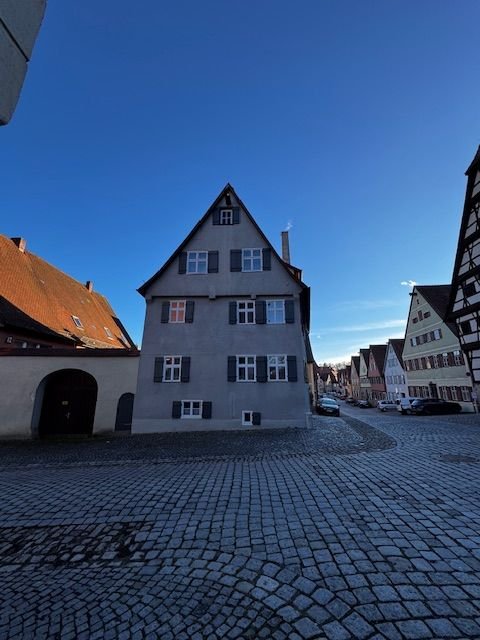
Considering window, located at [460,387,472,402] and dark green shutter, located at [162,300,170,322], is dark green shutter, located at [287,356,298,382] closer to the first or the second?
dark green shutter, located at [162,300,170,322]

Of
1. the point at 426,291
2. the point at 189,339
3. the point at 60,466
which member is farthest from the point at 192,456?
the point at 426,291

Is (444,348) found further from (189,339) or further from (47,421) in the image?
(47,421)

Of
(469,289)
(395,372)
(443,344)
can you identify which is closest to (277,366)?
(469,289)

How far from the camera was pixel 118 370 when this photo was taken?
14.5 metres

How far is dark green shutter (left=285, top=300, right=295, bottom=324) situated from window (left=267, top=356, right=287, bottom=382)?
72.6 inches

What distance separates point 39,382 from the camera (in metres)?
14.1

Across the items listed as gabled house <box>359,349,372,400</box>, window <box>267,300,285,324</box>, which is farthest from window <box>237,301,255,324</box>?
gabled house <box>359,349,372,400</box>

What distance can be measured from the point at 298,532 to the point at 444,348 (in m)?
31.9

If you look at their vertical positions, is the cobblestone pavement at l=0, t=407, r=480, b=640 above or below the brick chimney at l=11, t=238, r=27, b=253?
below

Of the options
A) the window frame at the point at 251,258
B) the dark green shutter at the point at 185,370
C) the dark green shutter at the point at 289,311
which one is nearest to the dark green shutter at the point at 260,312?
the dark green shutter at the point at 289,311

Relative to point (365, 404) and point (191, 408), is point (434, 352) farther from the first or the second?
point (191, 408)

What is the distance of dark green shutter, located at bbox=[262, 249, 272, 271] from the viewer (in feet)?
51.5

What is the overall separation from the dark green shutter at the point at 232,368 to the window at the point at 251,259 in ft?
15.1

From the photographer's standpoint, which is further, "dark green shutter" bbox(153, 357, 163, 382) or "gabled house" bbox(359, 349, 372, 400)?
"gabled house" bbox(359, 349, 372, 400)
